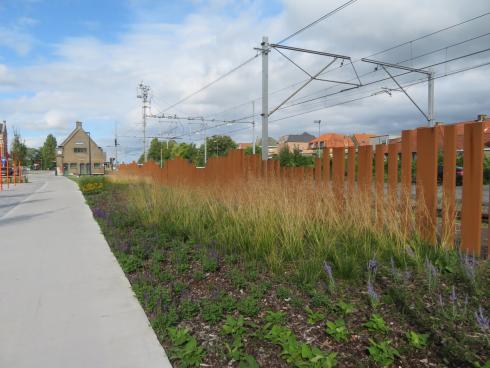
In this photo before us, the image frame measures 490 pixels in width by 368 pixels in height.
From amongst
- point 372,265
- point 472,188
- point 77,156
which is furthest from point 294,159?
point 77,156

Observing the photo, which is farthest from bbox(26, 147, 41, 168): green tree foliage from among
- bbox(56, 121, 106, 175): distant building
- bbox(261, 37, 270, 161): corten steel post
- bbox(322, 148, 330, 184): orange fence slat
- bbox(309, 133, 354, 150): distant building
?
bbox(322, 148, 330, 184): orange fence slat

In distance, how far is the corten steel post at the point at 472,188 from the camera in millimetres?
4445

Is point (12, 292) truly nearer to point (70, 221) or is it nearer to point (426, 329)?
point (426, 329)

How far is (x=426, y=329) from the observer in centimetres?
286

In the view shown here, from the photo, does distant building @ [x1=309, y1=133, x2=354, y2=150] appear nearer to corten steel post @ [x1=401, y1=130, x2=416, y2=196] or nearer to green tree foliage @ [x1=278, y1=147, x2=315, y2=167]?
green tree foliage @ [x1=278, y1=147, x2=315, y2=167]

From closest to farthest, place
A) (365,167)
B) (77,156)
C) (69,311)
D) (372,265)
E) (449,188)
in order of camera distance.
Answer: (372,265), (69,311), (449,188), (365,167), (77,156)

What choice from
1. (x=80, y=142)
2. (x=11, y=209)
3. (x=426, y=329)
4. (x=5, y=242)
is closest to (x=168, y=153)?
(x=80, y=142)

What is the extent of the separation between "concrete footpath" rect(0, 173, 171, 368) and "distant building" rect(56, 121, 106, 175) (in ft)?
260

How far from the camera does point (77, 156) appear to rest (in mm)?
82500

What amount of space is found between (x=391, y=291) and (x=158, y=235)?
14.1ft

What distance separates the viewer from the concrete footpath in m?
3.04

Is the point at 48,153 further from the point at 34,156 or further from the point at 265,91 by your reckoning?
the point at 265,91

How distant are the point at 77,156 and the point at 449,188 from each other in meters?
86.3

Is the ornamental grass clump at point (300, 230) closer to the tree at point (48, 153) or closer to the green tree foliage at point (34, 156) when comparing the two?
the tree at point (48, 153)
